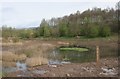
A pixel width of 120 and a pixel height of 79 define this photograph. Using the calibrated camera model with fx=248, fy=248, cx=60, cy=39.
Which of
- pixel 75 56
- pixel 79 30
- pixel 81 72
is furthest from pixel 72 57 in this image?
pixel 79 30

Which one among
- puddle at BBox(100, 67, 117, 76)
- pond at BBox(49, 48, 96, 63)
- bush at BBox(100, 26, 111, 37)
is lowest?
pond at BBox(49, 48, 96, 63)

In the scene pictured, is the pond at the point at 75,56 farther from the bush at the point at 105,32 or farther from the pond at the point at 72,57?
the bush at the point at 105,32

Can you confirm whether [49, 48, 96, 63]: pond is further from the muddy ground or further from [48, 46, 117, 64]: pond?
the muddy ground

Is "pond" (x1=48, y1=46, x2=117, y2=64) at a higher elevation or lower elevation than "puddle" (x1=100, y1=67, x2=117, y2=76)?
lower

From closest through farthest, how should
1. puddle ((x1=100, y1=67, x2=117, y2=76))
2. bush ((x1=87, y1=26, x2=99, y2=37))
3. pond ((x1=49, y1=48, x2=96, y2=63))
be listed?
puddle ((x1=100, y1=67, x2=117, y2=76))
pond ((x1=49, y1=48, x2=96, y2=63))
bush ((x1=87, y1=26, x2=99, y2=37))

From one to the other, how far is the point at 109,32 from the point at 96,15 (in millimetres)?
16276

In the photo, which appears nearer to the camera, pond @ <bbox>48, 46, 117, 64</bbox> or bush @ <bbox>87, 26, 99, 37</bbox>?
pond @ <bbox>48, 46, 117, 64</bbox>

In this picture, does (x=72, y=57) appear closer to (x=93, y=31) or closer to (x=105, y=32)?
(x=105, y=32)

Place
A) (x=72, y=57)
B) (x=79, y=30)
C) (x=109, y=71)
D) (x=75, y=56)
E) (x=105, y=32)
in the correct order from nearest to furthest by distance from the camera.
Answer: (x=109, y=71)
(x=72, y=57)
(x=75, y=56)
(x=105, y=32)
(x=79, y=30)

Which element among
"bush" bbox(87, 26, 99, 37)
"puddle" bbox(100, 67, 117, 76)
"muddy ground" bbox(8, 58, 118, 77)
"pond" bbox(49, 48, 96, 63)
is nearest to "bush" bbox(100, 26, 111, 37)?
"bush" bbox(87, 26, 99, 37)

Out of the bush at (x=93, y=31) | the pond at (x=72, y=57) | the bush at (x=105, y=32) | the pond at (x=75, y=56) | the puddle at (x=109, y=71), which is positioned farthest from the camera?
the bush at (x=93, y=31)

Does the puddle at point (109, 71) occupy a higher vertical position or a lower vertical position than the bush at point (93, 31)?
lower

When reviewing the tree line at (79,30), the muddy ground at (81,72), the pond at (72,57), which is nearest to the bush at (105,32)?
the tree line at (79,30)

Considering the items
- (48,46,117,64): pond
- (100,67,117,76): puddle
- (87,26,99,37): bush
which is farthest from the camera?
(87,26,99,37): bush
